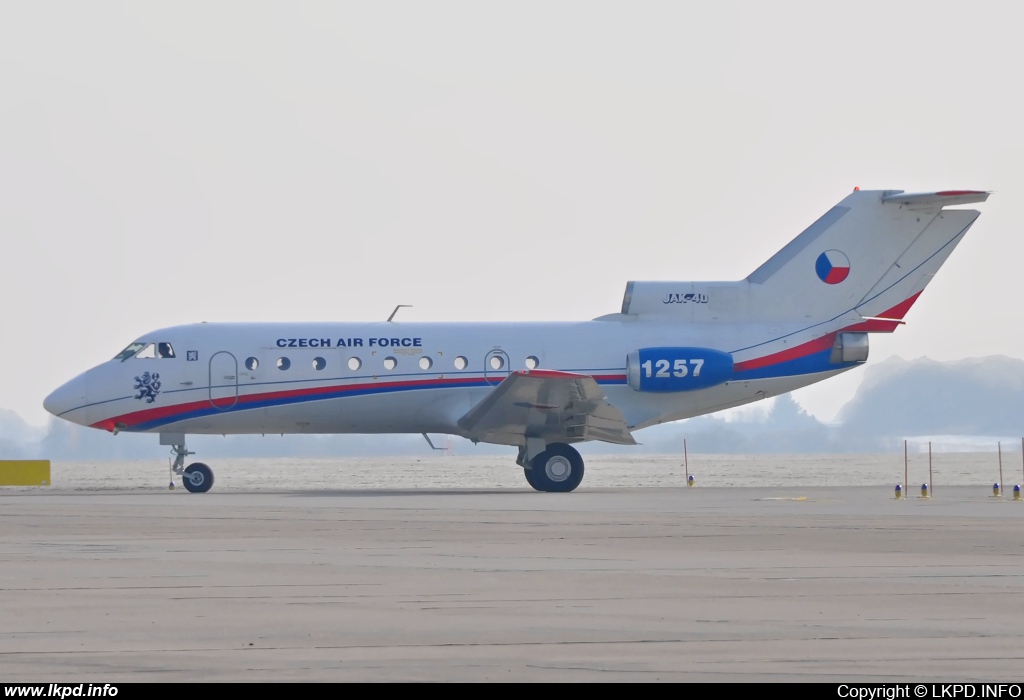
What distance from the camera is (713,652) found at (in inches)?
304

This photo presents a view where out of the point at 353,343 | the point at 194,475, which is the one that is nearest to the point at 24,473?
the point at 194,475

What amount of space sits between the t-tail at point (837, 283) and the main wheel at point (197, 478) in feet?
31.3

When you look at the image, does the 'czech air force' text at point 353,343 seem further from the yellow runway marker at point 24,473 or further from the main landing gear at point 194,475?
the yellow runway marker at point 24,473

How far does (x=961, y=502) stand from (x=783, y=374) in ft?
21.9

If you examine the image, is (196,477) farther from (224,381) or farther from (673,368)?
(673,368)

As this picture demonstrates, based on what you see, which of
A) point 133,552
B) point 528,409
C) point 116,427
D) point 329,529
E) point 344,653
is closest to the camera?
point 344,653

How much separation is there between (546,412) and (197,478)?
7402mm

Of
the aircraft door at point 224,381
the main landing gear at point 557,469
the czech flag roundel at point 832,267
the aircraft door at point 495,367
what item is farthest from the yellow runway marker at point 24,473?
the czech flag roundel at point 832,267

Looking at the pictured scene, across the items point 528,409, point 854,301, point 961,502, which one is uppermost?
point 854,301

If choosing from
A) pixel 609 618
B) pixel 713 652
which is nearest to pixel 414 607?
pixel 609 618

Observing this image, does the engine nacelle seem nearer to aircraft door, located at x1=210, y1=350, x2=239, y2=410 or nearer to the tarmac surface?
aircraft door, located at x1=210, y1=350, x2=239, y2=410

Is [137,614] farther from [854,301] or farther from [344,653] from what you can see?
[854,301]

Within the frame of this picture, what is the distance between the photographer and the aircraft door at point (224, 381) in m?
27.8

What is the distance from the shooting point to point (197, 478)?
2775 cm
